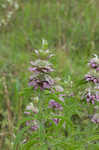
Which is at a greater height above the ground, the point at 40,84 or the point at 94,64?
the point at 94,64


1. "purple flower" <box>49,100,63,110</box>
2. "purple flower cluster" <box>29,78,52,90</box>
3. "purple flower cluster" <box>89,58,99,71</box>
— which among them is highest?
"purple flower cluster" <box>89,58,99,71</box>

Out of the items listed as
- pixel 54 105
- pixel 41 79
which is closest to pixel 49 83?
pixel 41 79

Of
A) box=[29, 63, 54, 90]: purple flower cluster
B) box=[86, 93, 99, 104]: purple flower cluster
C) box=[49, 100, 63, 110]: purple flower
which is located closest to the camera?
box=[29, 63, 54, 90]: purple flower cluster

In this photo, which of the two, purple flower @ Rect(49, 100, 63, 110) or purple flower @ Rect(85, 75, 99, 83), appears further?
purple flower @ Rect(49, 100, 63, 110)

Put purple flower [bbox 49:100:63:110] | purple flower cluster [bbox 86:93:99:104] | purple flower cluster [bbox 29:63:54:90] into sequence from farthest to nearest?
purple flower [bbox 49:100:63:110], purple flower cluster [bbox 86:93:99:104], purple flower cluster [bbox 29:63:54:90]

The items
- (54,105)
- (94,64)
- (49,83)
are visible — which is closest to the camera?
(49,83)

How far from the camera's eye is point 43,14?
4.88 m

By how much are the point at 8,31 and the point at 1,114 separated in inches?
81.4

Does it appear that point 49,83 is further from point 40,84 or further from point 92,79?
point 92,79

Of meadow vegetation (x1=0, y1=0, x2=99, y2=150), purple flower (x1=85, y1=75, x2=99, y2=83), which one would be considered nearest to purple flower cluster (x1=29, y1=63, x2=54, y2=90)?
meadow vegetation (x1=0, y1=0, x2=99, y2=150)

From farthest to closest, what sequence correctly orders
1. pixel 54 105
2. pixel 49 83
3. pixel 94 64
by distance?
1. pixel 54 105
2. pixel 94 64
3. pixel 49 83

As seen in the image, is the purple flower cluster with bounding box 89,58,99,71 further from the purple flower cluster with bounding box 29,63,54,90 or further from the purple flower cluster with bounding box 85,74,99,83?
the purple flower cluster with bounding box 29,63,54,90

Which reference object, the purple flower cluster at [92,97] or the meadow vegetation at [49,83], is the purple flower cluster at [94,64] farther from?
the purple flower cluster at [92,97]

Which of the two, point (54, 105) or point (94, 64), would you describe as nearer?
point (94, 64)
